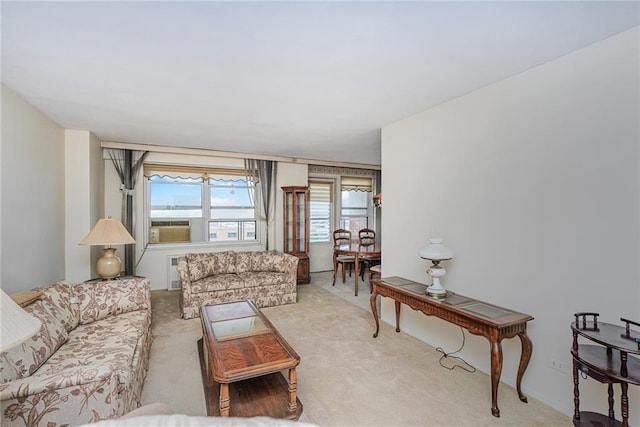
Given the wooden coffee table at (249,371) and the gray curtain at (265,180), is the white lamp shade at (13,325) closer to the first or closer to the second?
the wooden coffee table at (249,371)

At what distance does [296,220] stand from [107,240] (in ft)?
10.7

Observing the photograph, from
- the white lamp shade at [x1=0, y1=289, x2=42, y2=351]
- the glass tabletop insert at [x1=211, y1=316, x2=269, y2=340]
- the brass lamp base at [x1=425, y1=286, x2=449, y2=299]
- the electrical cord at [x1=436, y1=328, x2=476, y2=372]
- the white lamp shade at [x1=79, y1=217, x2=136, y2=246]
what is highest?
the white lamp shade at [x1=79, y1=217, x2=136, y2=246]

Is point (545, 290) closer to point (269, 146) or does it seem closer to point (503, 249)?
point (503, 249)

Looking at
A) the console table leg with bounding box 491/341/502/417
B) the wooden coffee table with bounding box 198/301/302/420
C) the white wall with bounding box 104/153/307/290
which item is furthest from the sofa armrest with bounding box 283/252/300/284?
the console table leg with bounding box 491/341/502/417

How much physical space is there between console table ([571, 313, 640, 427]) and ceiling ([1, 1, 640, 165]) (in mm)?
1740

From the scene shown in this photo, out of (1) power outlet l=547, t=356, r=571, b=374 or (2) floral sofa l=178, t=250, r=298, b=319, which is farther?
(2) floral sofa l=178, t=250, r=298, b=319

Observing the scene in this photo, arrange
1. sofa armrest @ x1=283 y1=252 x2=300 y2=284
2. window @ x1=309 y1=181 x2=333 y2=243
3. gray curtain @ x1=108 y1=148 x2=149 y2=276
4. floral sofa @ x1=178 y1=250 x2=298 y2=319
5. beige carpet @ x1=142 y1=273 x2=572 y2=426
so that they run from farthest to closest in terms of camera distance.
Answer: window @ x1=309 y1=181 x2=333 y2=243 → gray curtain @ x1=108 y1=148 x2=149 y2=276 → sofa armrest @ x1=283 y1=252 x2=300 y2=284 → floral sofa @ x1=178 y1=250 x2=298 y2=319 → beige carpet @ x1=142 y1=273 x2=572 y2=426

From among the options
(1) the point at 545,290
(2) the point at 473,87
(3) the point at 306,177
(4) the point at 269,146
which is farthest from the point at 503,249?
(3) the point at 306,177

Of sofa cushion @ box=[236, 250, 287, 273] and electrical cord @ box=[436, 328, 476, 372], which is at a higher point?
sofa cushion @ box=[236, 250, 287, 273]

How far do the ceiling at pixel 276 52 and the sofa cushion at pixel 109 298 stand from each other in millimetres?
1799

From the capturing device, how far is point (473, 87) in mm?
2580

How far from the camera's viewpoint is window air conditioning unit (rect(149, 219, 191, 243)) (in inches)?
205

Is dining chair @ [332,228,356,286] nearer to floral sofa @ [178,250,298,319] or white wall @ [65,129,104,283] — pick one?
floral sofa @ [178,250,298,319]

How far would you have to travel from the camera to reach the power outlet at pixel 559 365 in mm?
2072
